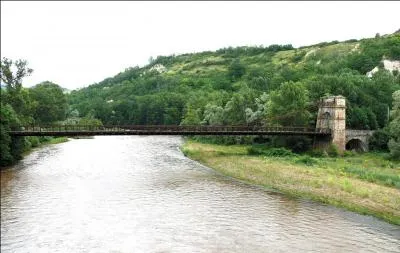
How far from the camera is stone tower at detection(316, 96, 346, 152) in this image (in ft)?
234

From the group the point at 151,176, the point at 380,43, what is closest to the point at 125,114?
the point at 380,43

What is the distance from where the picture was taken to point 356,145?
250 ft

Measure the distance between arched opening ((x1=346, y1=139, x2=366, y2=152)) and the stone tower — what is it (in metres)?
3.96

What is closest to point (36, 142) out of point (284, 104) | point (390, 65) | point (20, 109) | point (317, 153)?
point (20, 109)

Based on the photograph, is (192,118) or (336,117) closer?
(336,117)

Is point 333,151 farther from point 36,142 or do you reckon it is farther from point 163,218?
point 36,142

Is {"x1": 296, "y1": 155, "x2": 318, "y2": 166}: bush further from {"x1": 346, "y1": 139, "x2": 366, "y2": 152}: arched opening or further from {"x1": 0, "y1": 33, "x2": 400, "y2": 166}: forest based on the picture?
{"x1": 346, "y1": 139, "x2": 366, "y2": 152}: arched opening

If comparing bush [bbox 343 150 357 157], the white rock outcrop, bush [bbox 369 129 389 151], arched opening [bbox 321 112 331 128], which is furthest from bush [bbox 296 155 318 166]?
the white rock outcrop

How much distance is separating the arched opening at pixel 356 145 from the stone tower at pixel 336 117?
3957 mm

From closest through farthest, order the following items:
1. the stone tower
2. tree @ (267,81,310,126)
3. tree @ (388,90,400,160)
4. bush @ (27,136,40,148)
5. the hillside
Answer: tree @ (388,90,400,160) < the stone tower < tree @ (267,81,310,126) < the hillside < bush @ (27,136,40,148)

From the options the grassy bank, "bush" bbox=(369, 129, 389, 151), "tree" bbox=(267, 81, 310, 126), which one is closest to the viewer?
the grassy bank

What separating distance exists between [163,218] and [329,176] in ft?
78.7

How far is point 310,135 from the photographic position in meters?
73.2

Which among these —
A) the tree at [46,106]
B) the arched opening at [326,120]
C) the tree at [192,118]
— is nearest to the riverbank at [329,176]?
the arched opening at [326,120]
